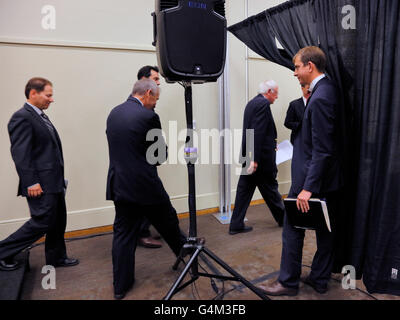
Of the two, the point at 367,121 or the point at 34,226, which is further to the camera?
the point at 34,226

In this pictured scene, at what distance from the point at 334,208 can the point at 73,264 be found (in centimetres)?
213

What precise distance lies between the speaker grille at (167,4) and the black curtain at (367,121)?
3.29 feet

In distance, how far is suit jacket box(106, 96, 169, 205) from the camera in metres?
1.93

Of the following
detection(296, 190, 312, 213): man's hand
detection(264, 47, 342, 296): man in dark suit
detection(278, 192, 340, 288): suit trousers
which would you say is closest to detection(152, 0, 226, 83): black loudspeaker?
detection(264, 47, 342, 296): man in dark suit

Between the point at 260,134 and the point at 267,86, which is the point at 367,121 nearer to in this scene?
the point at 260,134

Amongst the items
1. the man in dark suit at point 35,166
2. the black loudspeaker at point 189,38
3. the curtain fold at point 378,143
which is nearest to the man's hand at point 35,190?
the man in dark suit at point 35,166

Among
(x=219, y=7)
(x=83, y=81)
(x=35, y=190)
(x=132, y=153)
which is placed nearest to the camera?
(x=219, y=7)

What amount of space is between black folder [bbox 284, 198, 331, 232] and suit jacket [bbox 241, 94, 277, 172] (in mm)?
1104

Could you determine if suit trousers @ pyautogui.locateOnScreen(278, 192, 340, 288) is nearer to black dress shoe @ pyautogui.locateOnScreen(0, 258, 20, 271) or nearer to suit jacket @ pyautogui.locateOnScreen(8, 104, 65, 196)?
suit jacket @ pyautogui.locateOnScreen(8, 104, 65, 196)

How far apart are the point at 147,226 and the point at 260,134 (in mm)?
1452

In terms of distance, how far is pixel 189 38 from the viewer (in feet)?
5.27

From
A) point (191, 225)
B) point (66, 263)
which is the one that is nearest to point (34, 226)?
point (66, 263)

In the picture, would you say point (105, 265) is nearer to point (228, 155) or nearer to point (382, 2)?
point (228, 155)

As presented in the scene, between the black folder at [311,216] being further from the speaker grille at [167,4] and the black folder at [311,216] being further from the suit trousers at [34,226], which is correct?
the suit trousers at [34,226]
